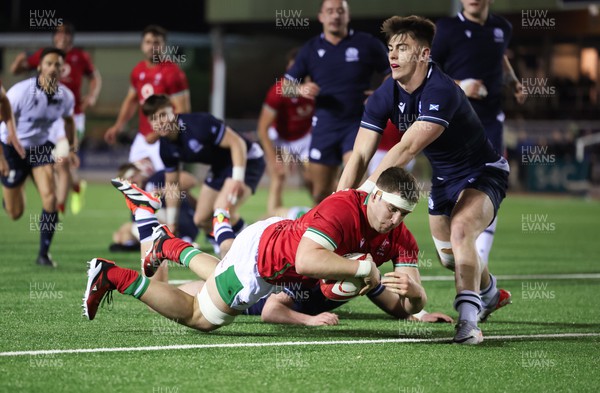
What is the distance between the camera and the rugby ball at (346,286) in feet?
19.2

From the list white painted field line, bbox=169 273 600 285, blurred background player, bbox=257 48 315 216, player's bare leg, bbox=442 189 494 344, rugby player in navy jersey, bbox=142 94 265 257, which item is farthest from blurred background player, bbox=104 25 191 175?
player's bare leg, bbox=442 189 494 344

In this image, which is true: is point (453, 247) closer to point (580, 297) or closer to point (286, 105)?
point (580, 297)

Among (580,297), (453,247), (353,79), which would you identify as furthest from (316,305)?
(353,79)

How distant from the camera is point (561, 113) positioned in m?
32.1

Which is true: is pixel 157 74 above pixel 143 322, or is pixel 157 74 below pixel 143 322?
above

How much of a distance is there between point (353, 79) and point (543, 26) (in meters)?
26.7

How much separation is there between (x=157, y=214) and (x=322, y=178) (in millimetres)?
2325

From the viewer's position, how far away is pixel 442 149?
6801 mm

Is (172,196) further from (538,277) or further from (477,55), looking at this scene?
(538,277)

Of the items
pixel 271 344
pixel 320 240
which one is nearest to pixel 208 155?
pixel 271 344

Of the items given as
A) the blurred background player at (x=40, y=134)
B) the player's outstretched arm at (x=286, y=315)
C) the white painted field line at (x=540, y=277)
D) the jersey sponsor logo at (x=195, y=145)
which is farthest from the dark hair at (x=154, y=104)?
the player's outstretched arm at (x=286, y=315)

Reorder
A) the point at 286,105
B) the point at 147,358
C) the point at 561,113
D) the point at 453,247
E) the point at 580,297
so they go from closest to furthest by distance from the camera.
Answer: the point at 147,358
the point at 453,247
the point at 580,297
the point at 286,105
the point at 561,113

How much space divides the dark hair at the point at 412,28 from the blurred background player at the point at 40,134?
4964 mm

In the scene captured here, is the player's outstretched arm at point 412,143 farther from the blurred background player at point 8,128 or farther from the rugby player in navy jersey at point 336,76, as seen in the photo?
the blurred background player at point 8,128
